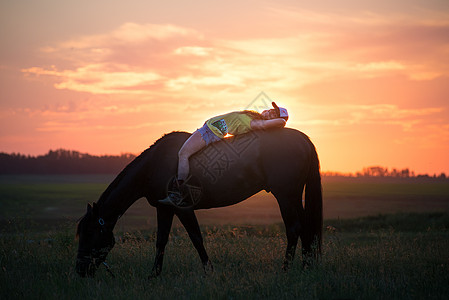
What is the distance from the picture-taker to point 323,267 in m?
7.03

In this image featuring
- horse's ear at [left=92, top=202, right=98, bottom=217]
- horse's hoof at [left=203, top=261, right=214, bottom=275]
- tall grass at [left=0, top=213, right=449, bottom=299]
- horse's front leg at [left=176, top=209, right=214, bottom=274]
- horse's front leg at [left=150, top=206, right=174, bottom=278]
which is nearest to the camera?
tall grass at [left=0, top=213, right=449, bottom=299]

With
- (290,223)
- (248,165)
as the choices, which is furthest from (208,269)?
Answer: (248,165)

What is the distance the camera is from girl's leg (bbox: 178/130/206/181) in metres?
7.35

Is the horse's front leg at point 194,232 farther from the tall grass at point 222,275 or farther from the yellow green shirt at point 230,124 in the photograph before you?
the yellow green shirt at point 230,124

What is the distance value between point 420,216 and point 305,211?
19.7 meters

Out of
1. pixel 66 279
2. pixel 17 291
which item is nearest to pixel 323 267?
pixel 66 279

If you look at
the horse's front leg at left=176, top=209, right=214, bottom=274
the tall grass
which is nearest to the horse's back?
the horse's front leg at left=176, top=209, right=214, bottom=274

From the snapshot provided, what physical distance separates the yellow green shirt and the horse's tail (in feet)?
4.47

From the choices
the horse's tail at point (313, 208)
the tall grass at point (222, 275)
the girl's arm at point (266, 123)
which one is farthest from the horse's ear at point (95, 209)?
the horse's tail at point (313, 208)

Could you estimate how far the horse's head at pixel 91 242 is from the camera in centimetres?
727

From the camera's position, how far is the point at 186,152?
737 cm

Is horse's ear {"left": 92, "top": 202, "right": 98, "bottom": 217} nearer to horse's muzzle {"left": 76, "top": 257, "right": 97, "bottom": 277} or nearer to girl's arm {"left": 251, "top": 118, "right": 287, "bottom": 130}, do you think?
horse's muzzle {"left": 76, "top": 257, "right": 97, "bottom": 277}

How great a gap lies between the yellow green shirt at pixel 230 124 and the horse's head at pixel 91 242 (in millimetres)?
2442

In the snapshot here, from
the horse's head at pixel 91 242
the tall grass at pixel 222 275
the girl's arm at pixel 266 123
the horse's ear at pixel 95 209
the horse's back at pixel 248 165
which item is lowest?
the tall grass at pixel 222 275
